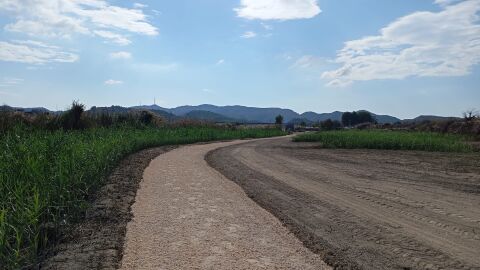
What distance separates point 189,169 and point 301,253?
31.6 ft

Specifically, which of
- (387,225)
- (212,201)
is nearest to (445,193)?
(387,225)

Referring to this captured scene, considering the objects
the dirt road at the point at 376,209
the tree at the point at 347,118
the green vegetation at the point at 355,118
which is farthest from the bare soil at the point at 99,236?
the green vegetation at the point at 355,118

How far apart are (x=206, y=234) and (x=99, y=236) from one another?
1.70m

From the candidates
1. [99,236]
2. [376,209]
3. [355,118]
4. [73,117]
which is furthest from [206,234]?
[355,118]

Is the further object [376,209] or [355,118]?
[355,118]

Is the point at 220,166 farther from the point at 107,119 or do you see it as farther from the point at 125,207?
the point at 107,119

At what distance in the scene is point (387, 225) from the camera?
811 cm

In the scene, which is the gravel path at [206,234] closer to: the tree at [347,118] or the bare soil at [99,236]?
the bare soil at [99,236]

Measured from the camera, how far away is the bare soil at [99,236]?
230 inches

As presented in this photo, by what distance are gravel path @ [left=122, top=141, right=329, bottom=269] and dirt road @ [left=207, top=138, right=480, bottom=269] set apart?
0.41 m

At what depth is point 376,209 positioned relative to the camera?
31.0 ft

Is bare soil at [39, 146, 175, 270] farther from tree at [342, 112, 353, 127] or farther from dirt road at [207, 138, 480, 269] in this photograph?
tree at [342, 112, 353, 127]

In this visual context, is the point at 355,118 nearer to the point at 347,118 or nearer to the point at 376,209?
the point at 347,118

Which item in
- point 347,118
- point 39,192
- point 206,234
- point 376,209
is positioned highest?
point 347,118
